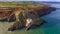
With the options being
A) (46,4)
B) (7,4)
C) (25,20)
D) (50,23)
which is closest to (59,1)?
(46,4)

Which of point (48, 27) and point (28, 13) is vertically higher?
point (28, 13)

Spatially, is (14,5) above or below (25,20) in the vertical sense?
above

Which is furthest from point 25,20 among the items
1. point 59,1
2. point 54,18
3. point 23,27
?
point 59,1

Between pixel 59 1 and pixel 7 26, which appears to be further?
pixel 59 1

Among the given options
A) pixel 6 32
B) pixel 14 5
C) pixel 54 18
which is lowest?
pixel 6 32

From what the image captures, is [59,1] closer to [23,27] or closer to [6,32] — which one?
[23,27]

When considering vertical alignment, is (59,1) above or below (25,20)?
above

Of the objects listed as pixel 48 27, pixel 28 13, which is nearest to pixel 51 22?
pixel 48 27

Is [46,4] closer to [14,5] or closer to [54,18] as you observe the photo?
[54,18]

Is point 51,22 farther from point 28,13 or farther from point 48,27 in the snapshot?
point 28,13
